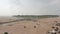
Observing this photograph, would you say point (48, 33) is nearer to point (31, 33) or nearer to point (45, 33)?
point (45, 33)

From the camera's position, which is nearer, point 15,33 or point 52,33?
point 52,33

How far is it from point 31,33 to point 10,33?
185 centimetres

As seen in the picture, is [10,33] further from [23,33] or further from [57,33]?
[57,33]

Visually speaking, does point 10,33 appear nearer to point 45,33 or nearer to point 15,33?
point 15,33

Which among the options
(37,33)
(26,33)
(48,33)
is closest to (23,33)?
(26,33)

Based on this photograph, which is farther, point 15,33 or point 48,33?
point 15,33

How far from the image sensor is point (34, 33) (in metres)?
11.9

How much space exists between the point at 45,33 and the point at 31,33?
3.93ft

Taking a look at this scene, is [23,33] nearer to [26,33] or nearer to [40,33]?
[26,33]

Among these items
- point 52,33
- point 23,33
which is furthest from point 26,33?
point 52,33

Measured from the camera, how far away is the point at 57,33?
11.4 meters

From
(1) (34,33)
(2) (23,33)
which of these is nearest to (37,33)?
(1) (34,33)

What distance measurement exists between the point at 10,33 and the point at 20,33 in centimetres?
95

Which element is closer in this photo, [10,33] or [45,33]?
[45,33]
